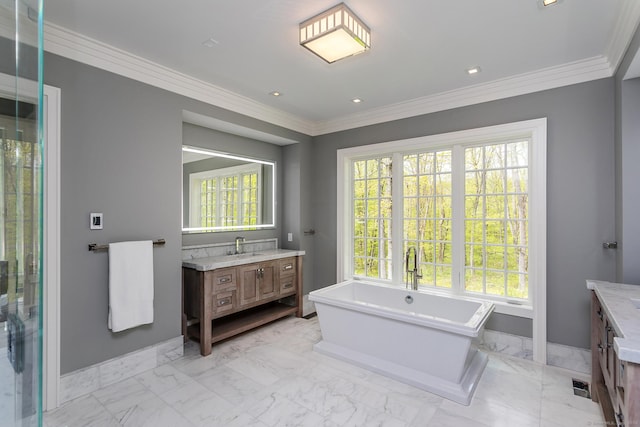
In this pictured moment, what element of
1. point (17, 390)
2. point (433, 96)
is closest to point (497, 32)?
point (433, 96)

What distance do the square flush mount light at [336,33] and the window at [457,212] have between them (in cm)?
169

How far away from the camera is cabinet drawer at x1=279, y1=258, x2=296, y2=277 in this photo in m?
3.87

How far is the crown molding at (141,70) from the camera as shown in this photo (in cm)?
221

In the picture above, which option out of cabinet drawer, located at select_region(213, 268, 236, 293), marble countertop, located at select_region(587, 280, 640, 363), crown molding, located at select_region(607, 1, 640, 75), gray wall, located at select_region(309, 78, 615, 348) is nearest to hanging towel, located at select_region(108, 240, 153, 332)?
cabinet drawer, located at select_region(213, 268, 236, 293)

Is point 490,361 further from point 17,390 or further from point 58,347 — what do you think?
point 58,347

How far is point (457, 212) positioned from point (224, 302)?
2642 millimetres

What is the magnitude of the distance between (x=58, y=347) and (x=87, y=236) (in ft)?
2.62

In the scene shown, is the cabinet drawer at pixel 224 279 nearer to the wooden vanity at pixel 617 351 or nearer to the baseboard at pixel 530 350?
the baseboard at pixel 530 350

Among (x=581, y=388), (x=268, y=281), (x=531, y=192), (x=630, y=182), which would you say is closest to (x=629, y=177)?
(x=630, y=182)

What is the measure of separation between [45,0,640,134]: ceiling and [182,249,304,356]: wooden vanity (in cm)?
178

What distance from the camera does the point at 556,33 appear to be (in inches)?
86.7

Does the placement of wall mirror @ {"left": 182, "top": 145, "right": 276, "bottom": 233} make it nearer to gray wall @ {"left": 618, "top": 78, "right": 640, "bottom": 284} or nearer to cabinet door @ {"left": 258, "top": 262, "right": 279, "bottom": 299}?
cabinet door @ {"left": 258, "top": 262, "right": 279, "bottom": 299}

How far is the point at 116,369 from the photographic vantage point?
2512 millimetres

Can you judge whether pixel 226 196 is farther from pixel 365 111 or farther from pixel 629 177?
pixel 629 177
